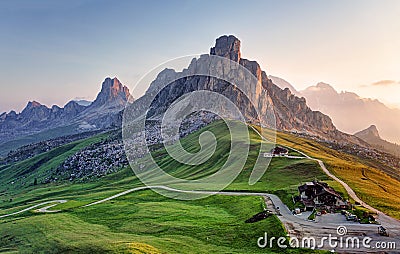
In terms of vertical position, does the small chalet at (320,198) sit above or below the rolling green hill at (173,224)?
above

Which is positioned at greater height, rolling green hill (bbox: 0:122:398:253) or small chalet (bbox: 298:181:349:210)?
small chalet (bbox: 298:181:349:210)

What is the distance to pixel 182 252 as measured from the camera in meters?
51.4

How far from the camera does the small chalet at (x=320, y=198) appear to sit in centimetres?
7069

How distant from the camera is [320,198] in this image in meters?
73.6

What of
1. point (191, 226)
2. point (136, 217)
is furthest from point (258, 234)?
point (136, 217)

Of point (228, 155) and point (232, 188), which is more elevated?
point (228, 155)

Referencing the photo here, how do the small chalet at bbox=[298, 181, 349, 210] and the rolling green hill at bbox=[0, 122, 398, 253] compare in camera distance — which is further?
the small chalet at bbox=[298, 181, 349, 210]

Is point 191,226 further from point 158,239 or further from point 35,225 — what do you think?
point 35,225

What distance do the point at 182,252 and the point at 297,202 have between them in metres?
34.9

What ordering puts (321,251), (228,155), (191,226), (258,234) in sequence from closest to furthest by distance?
(321,251) → (258,234) → (191,226) → (228,155)

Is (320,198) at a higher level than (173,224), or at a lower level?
higher

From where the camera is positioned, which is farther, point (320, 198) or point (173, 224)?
point (320, 198)

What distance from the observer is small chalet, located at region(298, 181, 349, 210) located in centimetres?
7069

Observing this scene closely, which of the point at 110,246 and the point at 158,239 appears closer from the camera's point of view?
the point at 110,246
